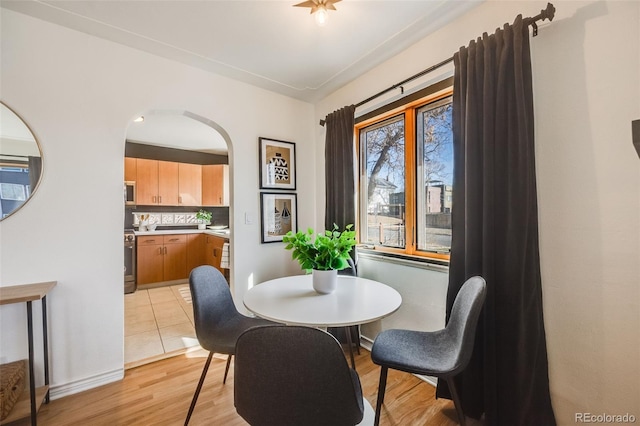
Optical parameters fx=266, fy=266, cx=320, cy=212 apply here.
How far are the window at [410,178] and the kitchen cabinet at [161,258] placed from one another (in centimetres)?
348

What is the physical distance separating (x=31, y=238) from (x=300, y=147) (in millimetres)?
2242

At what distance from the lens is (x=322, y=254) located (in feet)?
5.32

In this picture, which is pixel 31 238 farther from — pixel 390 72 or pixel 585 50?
pixel 585 50

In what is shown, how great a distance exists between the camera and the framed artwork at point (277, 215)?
8.75 feet

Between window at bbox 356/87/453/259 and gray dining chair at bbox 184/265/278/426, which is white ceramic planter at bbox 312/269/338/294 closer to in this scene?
gray dining chair at bbox 184/265/278/426

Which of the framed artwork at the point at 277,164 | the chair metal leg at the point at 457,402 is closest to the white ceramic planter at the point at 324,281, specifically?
the chair metal leg at the point at 457,402

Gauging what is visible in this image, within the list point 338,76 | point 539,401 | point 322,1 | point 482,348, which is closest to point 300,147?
point 338,76

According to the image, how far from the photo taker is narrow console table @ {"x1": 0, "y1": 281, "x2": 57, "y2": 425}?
1.41 m

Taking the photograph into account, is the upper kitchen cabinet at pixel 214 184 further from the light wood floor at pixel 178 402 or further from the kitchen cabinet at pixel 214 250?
the light wood floor at pixel 178 402

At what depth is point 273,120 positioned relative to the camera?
2768mm

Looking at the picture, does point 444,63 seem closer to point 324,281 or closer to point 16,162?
Result: point 324,281

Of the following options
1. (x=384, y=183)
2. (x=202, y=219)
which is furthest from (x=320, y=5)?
(x=202, y=219)

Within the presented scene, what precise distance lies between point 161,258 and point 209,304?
3316 mm

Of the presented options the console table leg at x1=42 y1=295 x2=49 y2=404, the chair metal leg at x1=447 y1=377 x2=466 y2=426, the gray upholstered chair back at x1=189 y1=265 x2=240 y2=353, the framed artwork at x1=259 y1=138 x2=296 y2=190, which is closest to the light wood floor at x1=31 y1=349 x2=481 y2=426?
the console table leg at x1=42 y1=295 x2=49 y2=404
